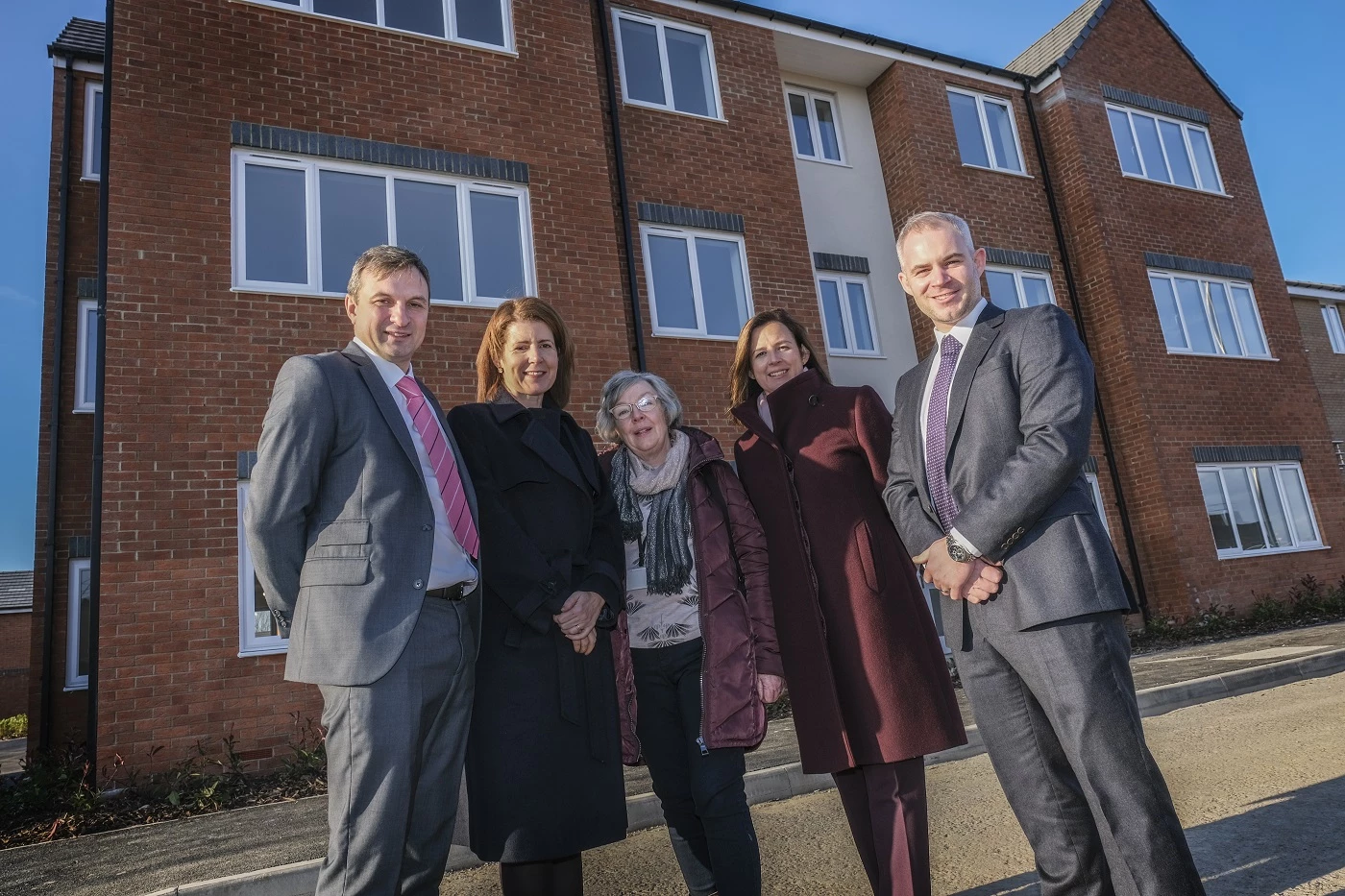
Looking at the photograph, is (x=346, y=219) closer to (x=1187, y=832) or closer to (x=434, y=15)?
(x=434, y=15)

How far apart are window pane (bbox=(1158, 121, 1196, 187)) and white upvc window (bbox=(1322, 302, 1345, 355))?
39.9ft

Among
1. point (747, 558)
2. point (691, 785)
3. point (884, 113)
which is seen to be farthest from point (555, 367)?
point (884, 113)

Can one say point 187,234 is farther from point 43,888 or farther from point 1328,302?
point 1328,302

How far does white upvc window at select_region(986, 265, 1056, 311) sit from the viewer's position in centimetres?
1411

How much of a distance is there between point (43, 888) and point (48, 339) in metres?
9.66

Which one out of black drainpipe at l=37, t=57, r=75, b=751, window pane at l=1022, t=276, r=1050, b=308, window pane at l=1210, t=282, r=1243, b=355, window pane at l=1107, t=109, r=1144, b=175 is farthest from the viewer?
window pane at l=1107, t=109, r=1144, b=175

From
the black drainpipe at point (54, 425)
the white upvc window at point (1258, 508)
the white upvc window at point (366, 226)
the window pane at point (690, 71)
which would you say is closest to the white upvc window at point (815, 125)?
the window pane at point (690, 71)

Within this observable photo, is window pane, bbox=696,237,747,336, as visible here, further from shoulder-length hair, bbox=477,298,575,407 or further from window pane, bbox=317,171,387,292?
shoulder-length hair, bbox=477,298,575,407

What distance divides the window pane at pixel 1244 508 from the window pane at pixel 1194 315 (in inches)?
86.8

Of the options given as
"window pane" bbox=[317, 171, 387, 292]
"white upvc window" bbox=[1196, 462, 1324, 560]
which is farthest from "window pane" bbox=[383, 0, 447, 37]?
"white upvc window" bbox=[1196, 462, 1324, 560]

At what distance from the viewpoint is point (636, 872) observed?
3883mm

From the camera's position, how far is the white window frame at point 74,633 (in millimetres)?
10870

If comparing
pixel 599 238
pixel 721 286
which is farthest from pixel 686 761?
pixel 721 286

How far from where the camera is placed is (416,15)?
9.95 metres
